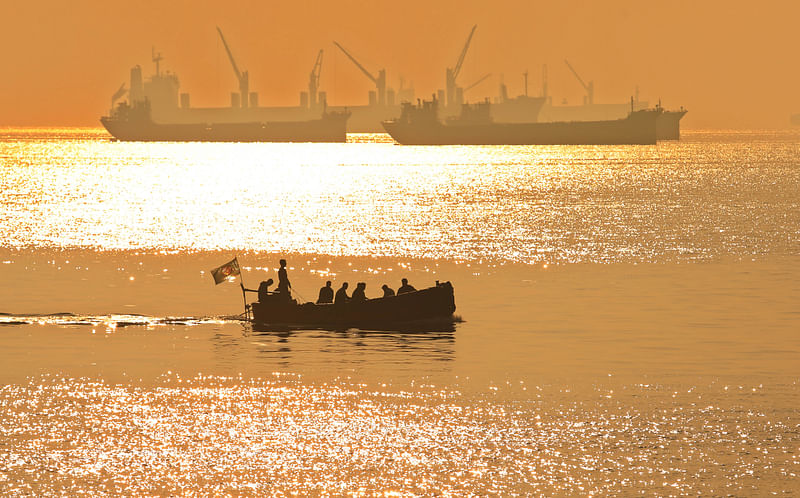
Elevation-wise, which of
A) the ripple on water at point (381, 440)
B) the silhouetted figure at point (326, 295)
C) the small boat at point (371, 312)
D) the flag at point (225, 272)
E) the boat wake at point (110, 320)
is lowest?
the ripple on water at point (381, 440)

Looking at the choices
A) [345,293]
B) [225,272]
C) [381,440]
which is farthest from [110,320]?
[381,440]

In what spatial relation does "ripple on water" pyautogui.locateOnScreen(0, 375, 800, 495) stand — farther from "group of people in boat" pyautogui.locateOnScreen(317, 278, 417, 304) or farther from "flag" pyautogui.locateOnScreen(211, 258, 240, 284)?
"flag" pyautogui.locateOnScreen(211, 258, 240, 284)

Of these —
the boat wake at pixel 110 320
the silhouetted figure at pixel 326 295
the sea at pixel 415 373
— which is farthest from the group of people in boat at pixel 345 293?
the boat wake at pixel 110 320

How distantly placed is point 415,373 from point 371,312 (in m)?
7.50

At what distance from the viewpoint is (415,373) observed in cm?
3319

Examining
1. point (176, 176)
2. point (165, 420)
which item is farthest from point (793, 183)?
point (165, 420)

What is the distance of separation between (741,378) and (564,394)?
5065mm

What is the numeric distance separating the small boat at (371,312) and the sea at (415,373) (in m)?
0.60

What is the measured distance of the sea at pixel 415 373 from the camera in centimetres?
2433

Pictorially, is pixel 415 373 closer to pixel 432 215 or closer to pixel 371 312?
pixel 371 312

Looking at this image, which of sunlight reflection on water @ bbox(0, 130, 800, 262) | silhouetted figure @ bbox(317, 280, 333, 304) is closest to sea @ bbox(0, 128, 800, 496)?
sunlight reflection on water @ bbox(0, 130, 800, 262)

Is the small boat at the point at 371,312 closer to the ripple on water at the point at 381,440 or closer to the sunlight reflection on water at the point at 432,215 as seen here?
the ripple on water at the point at 381,440

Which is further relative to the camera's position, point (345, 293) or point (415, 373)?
point (345, 293)

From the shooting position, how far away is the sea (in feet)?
79.8
